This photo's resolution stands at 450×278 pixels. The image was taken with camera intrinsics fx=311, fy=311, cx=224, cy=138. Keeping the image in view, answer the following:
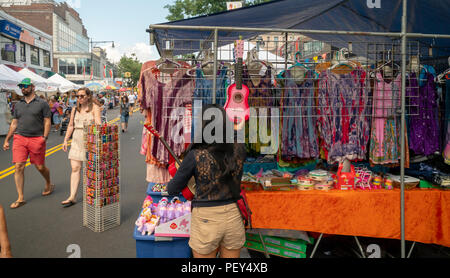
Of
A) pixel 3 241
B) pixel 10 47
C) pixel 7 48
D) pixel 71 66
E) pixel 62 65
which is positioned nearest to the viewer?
pixel 3 241

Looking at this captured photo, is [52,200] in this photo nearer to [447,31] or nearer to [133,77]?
[447,31]

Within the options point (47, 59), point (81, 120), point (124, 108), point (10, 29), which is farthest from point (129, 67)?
point (81, 120)

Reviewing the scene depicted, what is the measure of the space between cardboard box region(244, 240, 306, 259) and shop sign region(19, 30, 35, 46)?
89.2 feet

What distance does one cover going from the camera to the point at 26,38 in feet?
82.2

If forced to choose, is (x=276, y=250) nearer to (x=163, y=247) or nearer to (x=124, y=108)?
(x=163, y=247)

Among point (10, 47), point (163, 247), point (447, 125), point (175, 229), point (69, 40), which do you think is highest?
point (69, 40)

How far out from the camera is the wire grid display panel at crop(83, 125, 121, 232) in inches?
173

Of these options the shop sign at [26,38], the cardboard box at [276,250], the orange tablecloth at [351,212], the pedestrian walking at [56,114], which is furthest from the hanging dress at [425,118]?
the shop sign at [26,38]

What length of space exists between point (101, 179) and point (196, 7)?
70.7 ft

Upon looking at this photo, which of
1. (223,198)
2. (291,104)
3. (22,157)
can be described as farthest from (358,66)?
(22,157)

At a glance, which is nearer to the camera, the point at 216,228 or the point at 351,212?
the point at 216,228

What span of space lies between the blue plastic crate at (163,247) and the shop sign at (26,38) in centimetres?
2683

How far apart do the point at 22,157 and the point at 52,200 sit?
103 centimetres

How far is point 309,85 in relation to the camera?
3.80 m
